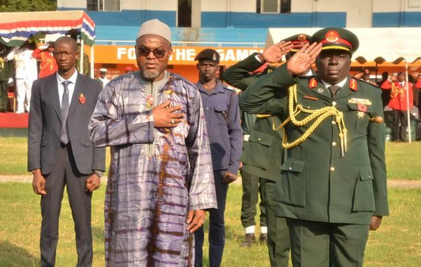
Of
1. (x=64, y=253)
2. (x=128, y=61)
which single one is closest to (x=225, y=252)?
(x=64, y=253)

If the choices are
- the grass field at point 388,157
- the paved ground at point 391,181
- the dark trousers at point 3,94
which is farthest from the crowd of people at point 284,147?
the dark trousers at point 3,94

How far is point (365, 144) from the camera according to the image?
5488mm

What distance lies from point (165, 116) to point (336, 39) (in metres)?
1.29

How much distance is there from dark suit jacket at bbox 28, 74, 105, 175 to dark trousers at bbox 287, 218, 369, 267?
240 cm

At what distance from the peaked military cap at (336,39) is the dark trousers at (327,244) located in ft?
3.89

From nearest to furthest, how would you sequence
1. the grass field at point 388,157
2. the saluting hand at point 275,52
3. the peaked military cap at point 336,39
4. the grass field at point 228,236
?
the peaked military cap at point 336,39 < the saluting hand at point 275,52 < the grass field at point 228,236 < the grass field at point 388,157

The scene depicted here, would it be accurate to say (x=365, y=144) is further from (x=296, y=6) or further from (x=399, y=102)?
(x=296, y=6)

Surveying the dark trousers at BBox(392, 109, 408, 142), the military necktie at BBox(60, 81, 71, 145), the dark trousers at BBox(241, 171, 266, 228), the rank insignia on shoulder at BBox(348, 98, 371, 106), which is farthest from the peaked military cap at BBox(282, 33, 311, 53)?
the dark trousers at BBox(392, 109, 408, 142)

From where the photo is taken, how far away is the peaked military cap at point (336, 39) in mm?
5305

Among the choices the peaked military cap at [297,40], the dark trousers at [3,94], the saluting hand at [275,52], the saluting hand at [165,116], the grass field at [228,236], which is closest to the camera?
Result: the saluting hand at [165,116]

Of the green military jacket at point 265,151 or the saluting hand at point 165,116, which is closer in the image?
the saluting hand at point 165,116

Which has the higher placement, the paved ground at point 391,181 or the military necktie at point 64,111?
the military necktie at point 64,111

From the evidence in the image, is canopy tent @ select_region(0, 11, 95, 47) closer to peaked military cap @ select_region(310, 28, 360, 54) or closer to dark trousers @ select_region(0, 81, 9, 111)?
dark trousers @ select_region(0, 81, 9, 111)

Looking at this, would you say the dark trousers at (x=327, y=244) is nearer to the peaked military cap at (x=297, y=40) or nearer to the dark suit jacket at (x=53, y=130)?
the peaked military cap at (x=297, y=40)
